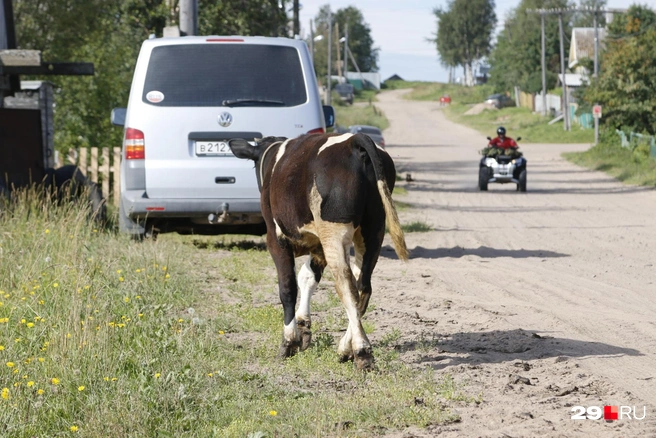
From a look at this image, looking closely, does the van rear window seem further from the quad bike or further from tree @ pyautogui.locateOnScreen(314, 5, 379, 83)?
tree @ pyautogui.locateOnScreen(314, 5, 379, 83)

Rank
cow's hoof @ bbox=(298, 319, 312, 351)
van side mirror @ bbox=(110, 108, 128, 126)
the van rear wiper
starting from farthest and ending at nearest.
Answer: van side mirror @ bbox=(110, 108, 128, 126)
the van rear wiper
cow's hoof @ bbox=(298, 319, 312, 351)

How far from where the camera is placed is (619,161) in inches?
1372

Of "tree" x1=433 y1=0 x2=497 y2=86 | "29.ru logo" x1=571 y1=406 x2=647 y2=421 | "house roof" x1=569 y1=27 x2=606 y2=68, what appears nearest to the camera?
"29.ru logo" x1=571 y1=406 x2=647 y2=421

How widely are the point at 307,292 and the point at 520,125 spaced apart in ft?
212

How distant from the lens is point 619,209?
66.8 ft

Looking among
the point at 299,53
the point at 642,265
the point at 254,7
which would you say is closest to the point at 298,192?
the point at 299,53

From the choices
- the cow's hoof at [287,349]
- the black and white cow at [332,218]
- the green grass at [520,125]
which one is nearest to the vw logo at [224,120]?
the black and white cow at [332,218]

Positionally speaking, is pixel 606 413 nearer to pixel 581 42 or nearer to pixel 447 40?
pixel 581 42

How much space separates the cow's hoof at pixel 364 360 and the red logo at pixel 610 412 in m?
1.48

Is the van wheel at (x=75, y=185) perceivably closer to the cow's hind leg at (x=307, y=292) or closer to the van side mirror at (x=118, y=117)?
the van side mirror at (x=118, y=117)

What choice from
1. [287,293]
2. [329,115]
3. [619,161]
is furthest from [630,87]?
[287,293]

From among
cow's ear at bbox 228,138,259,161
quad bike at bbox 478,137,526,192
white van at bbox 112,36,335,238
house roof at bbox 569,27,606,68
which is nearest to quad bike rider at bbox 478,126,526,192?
quad bike at bbox 478,137,526,192

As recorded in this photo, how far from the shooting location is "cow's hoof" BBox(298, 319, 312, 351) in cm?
Result: 686

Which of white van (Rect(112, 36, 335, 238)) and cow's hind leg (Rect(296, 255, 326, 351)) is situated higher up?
white van (Rect(112, 36, 335, 238))
